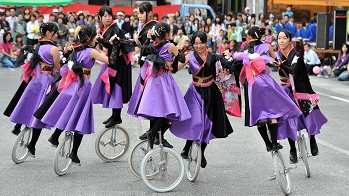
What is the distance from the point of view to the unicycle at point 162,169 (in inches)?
323

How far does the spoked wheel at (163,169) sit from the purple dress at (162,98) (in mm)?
413

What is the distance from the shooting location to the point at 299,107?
931 cm

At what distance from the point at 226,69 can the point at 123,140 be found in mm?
2069

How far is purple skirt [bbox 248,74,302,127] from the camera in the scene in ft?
27.6

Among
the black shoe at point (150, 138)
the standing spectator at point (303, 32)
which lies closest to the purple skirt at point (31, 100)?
the black shoe at point (150, 138)

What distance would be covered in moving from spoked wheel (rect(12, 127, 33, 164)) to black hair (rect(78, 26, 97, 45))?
145 centimetres

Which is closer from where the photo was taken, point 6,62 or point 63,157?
point 63,157

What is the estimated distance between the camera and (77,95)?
9.05 metres

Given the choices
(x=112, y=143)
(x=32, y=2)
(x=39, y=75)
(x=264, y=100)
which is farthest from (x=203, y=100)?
(x=32, y=2)

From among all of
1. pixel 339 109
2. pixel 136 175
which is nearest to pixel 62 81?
pixel 136 175

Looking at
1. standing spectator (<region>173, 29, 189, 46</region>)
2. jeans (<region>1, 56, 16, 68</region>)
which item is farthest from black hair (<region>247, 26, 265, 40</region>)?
jeans (<region>1, 56, 16, 68</region>)

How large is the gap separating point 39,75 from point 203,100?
7.71 ft

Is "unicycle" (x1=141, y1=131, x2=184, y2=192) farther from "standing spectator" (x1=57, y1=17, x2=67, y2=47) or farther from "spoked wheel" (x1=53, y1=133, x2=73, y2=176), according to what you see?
"standing spectator" (x1=57, y1=17, x2=67, y2=47)

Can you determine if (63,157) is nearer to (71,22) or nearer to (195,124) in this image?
(195,124)
